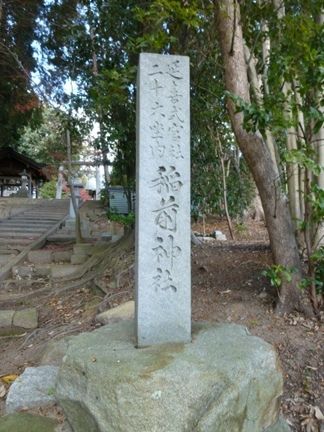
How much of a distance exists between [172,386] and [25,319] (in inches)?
121

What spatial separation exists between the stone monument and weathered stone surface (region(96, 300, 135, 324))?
1230 mm

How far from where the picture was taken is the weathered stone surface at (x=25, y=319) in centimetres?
440

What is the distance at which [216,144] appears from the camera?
23.9 feet

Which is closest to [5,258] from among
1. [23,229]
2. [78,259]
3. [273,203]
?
[78,259]

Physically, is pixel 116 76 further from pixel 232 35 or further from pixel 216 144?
pixel 216 144

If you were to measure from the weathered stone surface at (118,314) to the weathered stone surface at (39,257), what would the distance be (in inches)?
140

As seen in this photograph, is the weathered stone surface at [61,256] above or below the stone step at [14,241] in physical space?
below

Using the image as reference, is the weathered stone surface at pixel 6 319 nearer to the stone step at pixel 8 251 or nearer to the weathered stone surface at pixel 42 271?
the weathered stone surface at pixel 42 271

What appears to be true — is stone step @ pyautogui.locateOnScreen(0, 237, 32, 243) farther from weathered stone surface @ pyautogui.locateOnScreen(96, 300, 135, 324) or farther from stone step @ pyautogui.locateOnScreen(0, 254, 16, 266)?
weathered stone surface @ pyautogui.locateOnScreen(96, 300, 135, 324)

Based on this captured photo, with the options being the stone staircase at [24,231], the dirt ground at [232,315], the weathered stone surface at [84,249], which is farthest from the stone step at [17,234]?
the dirt ground at [232,315]

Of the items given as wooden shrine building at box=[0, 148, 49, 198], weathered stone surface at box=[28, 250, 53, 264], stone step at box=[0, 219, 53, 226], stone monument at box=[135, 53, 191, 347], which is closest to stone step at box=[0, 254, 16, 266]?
weathered stone surface at box=[28, 250, 53, 264]

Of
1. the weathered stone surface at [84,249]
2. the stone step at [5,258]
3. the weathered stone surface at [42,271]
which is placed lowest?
the weathered stone surface at [42,271]

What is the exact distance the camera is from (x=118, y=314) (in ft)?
12.3

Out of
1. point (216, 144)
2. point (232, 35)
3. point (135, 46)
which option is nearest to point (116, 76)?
point (135, 46)
